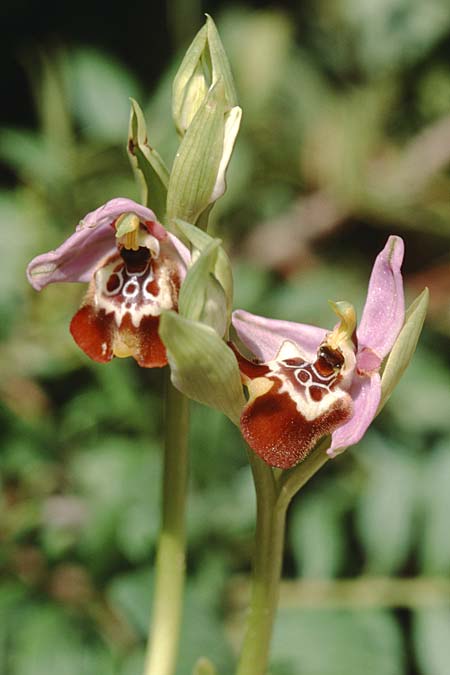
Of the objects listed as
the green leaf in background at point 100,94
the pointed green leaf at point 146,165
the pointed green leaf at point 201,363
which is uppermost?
the pointed green leaf at point 146,165

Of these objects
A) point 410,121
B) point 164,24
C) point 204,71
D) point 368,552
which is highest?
point 204,71

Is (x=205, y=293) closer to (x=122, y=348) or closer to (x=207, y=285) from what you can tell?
(x=207, y=285)

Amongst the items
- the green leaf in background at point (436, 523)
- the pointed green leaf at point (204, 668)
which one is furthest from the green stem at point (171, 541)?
the green leaf in background at point (436, 523)

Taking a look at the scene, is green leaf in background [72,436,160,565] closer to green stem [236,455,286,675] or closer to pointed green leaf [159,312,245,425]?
green stem [236,455,286,675]

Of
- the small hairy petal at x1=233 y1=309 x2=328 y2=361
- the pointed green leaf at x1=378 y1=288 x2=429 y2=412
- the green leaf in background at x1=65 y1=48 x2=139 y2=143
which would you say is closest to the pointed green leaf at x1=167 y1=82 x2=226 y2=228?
the small hairy petal at x1=233 y1=309 x2=328 y2=361

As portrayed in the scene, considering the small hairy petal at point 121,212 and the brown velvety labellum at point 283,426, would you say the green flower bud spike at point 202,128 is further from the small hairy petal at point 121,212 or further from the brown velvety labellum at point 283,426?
the brown velvety labellum at point 283,426

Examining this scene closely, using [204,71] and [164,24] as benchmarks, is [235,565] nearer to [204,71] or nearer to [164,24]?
[204,71]

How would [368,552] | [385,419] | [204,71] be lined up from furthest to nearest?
1. [385,419]
2. [368,552]
3. [204,71]

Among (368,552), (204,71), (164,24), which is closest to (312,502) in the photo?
(368,552)
